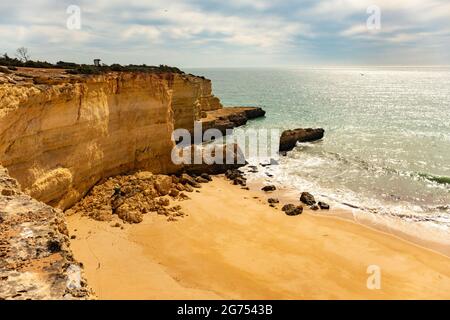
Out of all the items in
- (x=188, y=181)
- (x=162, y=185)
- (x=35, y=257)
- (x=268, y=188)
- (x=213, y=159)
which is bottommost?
(x=268, y=188)

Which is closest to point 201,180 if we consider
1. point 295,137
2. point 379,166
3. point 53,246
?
point 379,166

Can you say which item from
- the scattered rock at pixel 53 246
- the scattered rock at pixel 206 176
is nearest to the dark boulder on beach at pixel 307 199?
the scattered rock at pixel 206 176

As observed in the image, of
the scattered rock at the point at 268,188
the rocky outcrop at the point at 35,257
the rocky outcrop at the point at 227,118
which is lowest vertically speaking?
the scattered rock at the point at 268,188

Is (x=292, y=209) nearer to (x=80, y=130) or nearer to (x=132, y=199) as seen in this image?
(x=132, y=199)

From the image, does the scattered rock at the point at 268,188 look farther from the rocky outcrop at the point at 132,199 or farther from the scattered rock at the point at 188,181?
the rocky outcrop at the point at 132,199

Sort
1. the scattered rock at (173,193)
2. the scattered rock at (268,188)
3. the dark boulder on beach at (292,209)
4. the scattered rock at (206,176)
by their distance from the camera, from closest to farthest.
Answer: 1. the dark boulder on beach at (292,209)
2. the scattered rock at (173,193)
3. the scattered rock at (268,188)
4. the scattered rock at (206,176)

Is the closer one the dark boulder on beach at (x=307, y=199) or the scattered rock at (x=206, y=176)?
the dark boulder on beach at (x=307, y=199)
